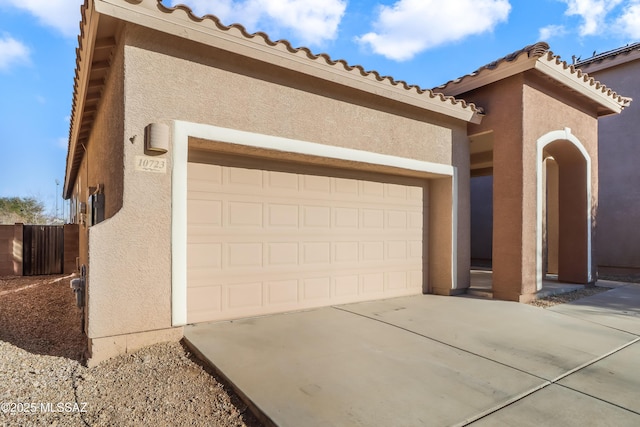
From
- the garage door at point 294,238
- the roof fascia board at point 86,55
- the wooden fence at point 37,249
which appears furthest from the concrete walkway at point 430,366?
the wooden fence at point 37,249

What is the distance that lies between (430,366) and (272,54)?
437cm

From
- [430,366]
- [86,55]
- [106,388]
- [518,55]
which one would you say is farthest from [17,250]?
[518,55]

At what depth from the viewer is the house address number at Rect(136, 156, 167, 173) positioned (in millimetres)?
4320

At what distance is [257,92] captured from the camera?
16.9ft

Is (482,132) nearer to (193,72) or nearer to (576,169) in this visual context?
(576,169)

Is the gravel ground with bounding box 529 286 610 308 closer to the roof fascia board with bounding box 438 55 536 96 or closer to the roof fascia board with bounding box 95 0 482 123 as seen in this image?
the roof fascia board with bounding box 95 0 482 123

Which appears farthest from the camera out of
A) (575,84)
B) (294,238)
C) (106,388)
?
(575,84)

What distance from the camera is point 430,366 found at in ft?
12.5

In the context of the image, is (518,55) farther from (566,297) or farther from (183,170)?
(183,170)

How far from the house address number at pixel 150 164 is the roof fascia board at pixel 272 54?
1508 millimetres

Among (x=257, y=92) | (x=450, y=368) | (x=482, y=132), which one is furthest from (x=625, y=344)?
(x=257, y=92)

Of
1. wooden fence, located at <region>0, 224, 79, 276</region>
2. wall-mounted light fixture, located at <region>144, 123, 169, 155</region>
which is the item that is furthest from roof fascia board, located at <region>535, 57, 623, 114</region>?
wooden fence, located at <region>0, 224, 79, 276</region>

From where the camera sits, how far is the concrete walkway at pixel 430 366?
292cm

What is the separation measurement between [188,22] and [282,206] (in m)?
2.80
